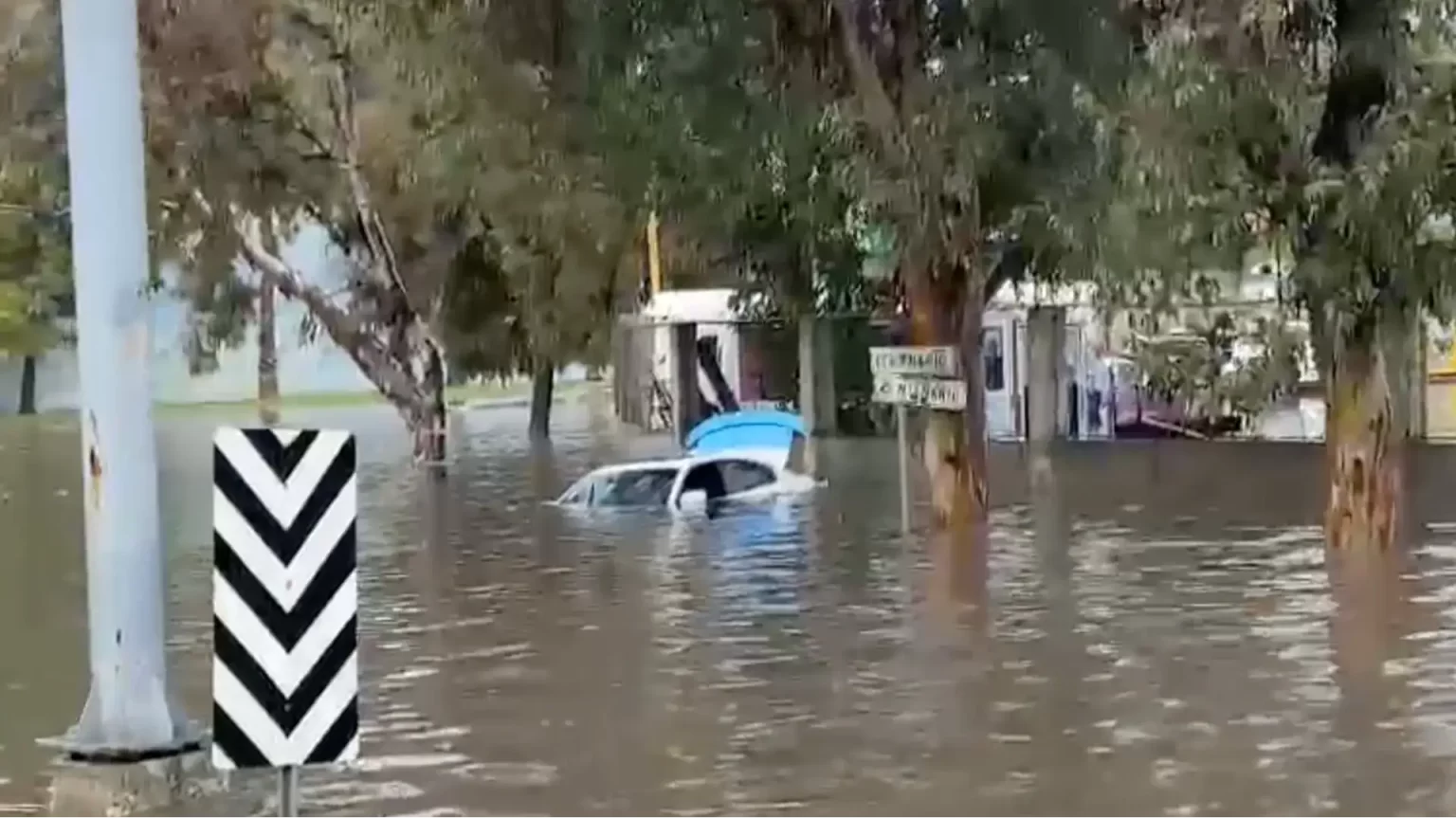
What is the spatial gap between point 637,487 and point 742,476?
121 centimetres

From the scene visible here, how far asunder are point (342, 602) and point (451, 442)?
39.4 metres

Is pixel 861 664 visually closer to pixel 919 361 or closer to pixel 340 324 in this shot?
pixel 919 361

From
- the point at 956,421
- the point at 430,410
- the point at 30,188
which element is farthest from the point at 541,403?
the point at 956,421

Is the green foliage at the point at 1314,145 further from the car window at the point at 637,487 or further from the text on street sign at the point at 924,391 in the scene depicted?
the car window at the point at 637,487

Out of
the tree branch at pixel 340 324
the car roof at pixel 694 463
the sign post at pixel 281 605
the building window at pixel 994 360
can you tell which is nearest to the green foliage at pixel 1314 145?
the sign post at pixel 281 605

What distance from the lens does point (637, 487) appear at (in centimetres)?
2559

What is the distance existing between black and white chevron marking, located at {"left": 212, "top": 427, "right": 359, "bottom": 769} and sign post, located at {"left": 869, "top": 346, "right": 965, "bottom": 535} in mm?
11973

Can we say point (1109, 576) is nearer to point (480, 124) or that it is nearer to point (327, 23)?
point (480, 124)

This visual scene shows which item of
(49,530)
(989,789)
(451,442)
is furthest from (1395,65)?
(451,442)

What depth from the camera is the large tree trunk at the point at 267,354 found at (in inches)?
1532

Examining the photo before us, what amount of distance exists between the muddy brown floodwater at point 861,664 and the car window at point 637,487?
4.27 ft

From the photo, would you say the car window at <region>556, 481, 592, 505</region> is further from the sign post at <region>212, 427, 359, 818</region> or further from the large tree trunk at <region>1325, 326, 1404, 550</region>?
the sign post at <region>212, 427, 359, 818</region>

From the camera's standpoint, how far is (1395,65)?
50.7 ft

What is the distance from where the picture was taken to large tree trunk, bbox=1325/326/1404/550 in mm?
16688
